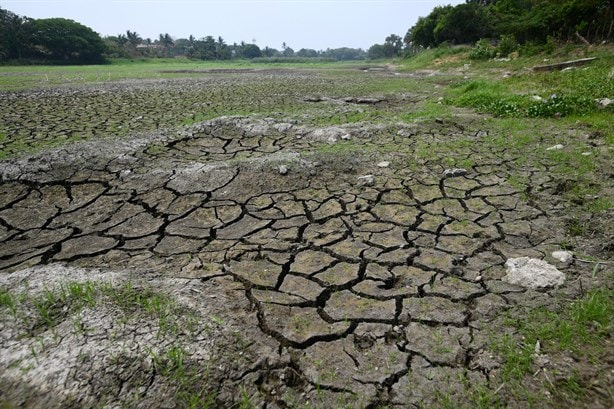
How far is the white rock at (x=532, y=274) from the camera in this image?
2.02 m

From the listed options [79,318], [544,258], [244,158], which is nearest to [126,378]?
[79,318]

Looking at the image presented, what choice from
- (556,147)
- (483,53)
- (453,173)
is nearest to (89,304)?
(453,173)

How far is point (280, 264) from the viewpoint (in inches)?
93.0

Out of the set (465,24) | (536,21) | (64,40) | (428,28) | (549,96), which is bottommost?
(549,96)

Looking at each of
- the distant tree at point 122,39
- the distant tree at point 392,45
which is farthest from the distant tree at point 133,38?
the distant tree at point 392,45

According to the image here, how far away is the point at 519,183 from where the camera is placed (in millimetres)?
3400

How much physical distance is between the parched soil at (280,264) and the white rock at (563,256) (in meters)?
0.05

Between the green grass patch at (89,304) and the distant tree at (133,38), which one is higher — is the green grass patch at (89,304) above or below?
below

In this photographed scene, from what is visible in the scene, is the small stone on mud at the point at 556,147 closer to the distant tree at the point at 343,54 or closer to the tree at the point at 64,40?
the tree at the point at 64,40

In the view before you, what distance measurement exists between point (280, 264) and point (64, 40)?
155 ft

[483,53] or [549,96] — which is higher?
[483,53]

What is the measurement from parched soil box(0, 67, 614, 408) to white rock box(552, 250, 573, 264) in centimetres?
5

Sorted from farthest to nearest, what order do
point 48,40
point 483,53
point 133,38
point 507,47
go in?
1. point 133,38
2. point 48,40
3. point 483,53
4. point 507,47

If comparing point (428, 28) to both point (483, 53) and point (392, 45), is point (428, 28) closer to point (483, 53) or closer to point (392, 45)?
point (483, 53)
